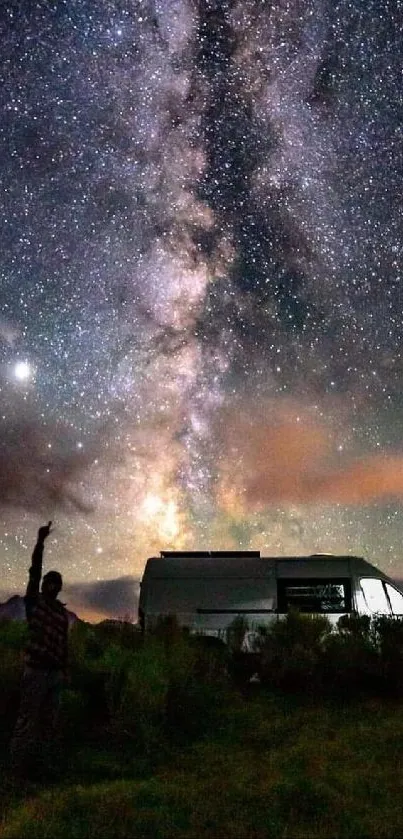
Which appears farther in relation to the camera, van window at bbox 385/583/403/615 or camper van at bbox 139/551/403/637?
van window at bbox 385/583/403/615

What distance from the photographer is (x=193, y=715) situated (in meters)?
10.0

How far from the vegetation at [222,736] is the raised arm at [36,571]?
62.8 inches

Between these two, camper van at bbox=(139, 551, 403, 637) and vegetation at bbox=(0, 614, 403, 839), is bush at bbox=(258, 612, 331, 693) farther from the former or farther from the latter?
camper van at bbox=(139, 551, 403, 637)

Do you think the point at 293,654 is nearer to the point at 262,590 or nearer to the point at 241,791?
the point at 262,590

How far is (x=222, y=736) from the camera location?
9.38 m

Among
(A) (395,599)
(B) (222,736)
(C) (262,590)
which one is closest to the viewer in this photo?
(B) (222,736)

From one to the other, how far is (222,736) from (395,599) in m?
7.72

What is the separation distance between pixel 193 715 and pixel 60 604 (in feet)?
9.55

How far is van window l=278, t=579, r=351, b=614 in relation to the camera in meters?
15.9

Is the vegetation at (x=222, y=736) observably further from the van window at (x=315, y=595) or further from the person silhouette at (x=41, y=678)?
the van window at (x=315, y=595)

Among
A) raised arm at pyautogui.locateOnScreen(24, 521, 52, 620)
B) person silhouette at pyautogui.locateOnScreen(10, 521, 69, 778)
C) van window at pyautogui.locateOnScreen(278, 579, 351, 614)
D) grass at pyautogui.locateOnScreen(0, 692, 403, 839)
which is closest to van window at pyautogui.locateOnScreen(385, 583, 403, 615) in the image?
van window at pyautogui.locateOnScreen(278, 579, 351, 614)

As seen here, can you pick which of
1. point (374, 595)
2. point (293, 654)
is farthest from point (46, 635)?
point (374, 595)

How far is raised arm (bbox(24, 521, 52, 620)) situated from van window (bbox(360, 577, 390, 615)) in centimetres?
875

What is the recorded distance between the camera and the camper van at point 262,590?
15.9 meters
